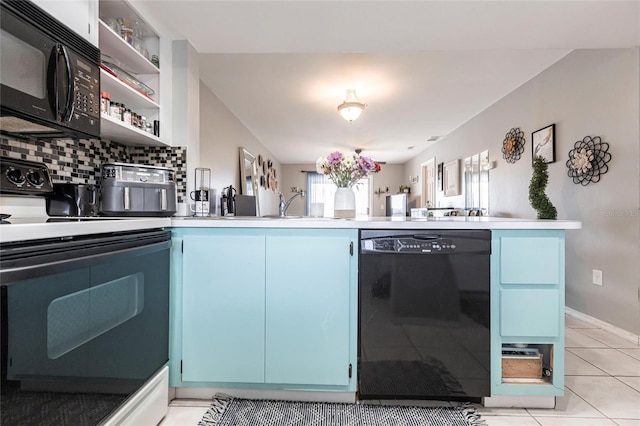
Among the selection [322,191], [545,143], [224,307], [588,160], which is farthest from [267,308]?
[322,191]

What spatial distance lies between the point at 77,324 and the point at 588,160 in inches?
137

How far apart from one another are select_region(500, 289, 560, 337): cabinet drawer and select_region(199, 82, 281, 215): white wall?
241cm

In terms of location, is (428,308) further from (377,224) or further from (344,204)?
(344,204)

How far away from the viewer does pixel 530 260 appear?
1.39 m

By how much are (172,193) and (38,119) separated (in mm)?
741

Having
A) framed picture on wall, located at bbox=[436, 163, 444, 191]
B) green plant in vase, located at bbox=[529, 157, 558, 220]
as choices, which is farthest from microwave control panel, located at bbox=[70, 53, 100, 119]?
framed picture on wall, located at bbox=[436, 163, 444, 191]

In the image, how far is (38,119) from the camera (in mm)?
1023

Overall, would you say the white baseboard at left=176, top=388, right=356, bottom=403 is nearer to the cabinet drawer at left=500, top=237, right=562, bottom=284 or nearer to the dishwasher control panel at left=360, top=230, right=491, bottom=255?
the dishwasher control panel at left=360, top=230, right=491, bottom=255

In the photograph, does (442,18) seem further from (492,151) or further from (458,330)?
(492,151)

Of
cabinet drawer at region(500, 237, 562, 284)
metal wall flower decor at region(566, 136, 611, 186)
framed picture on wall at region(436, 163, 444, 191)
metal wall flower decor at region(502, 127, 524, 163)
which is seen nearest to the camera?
cabinet drawer at region(500, 237, 562, 284)

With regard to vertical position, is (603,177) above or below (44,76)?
below

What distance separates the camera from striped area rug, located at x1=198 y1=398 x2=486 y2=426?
1365 millimetres

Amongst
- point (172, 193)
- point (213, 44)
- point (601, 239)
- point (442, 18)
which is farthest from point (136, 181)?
point (601, 239)

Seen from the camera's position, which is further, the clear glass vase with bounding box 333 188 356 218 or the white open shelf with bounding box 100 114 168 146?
the clear glass vase with bounding box 333 188 356 218
